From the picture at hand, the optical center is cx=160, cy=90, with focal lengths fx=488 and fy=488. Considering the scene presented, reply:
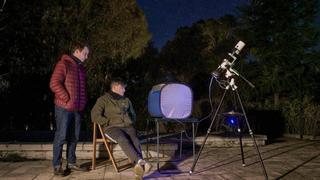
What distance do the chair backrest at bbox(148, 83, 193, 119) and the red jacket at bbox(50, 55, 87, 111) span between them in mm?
1075

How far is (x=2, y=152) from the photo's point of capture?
27.3ft

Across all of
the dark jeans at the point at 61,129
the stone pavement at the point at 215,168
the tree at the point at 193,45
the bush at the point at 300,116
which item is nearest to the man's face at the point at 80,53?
the dark jeans at the point at 61,129

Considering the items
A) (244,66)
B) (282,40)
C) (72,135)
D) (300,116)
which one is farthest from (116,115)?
(244,66)

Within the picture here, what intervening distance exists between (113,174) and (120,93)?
119 centimetres

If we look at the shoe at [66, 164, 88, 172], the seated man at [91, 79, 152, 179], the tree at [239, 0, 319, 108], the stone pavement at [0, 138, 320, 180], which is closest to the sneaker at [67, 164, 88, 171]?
the shoe at [66, 164, 88, 172]

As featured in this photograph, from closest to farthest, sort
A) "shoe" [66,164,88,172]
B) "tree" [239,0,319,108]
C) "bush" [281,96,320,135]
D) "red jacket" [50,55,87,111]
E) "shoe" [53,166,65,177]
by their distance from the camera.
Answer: "red jacket" [50,55,87,111]
"shoe" [53,166,65,177]
"shoe" [66,164,88,172]
"bush" [281,96,320,135]
"tree" [239,0,319,108]

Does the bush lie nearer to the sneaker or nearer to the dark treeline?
the dark treeline

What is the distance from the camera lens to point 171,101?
7.21m

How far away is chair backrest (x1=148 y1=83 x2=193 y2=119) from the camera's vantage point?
7137mm

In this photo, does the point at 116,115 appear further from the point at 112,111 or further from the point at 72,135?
the point at 72,135

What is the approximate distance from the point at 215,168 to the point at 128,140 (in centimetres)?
147

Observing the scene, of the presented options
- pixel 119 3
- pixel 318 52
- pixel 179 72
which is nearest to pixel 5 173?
pixel 318 52

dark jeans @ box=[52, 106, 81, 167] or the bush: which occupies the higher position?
the bush

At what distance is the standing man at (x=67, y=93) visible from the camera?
21.9ft
